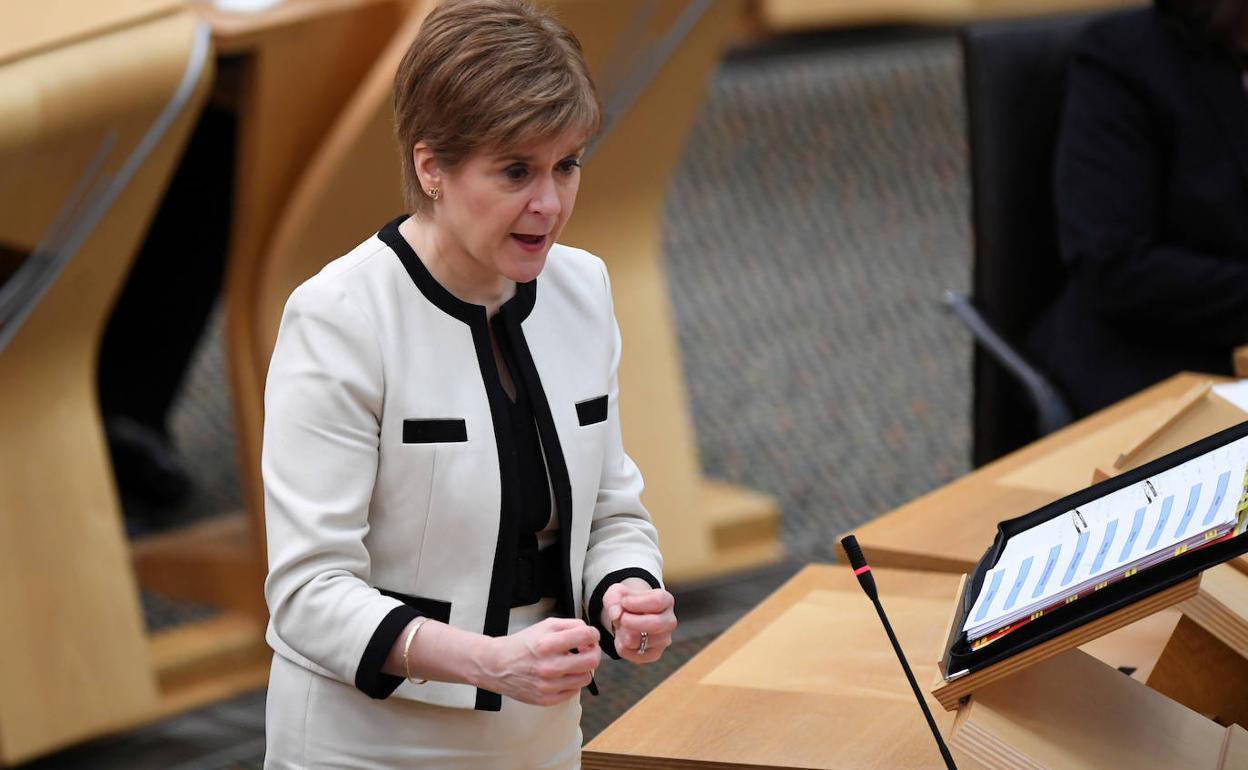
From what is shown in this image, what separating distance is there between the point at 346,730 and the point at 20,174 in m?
1.49

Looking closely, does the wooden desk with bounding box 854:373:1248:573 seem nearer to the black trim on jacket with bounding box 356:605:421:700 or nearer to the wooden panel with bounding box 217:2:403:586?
the black trim on jacket with bounding box 356:605:421:700

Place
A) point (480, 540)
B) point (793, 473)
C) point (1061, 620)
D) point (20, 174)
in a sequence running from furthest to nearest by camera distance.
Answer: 1. point (793, 473)
2. point (20, 174)
3. point (480, 540)
4. point (1061, 620)

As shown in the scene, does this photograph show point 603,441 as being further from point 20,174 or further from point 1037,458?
point 20,174

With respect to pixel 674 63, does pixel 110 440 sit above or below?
below

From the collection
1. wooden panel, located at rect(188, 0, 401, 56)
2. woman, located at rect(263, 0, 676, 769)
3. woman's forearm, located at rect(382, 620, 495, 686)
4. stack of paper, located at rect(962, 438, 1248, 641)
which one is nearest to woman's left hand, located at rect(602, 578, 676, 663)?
woman, located at rect(263, 0, 676, 769)

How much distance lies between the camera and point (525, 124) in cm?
129

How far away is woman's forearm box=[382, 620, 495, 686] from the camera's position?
1.27 metres

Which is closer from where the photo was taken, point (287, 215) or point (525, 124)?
point (525, 124)

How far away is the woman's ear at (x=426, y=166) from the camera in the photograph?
1343mm

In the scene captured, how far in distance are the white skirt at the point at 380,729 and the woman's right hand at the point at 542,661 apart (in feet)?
0.52

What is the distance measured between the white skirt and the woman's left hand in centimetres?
9

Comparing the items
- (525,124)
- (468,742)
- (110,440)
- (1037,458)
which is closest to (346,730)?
(468,742)

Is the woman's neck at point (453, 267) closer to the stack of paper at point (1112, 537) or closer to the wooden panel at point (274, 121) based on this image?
the stack of paper at point (1112, 537)

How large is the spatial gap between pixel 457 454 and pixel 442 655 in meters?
0.17
